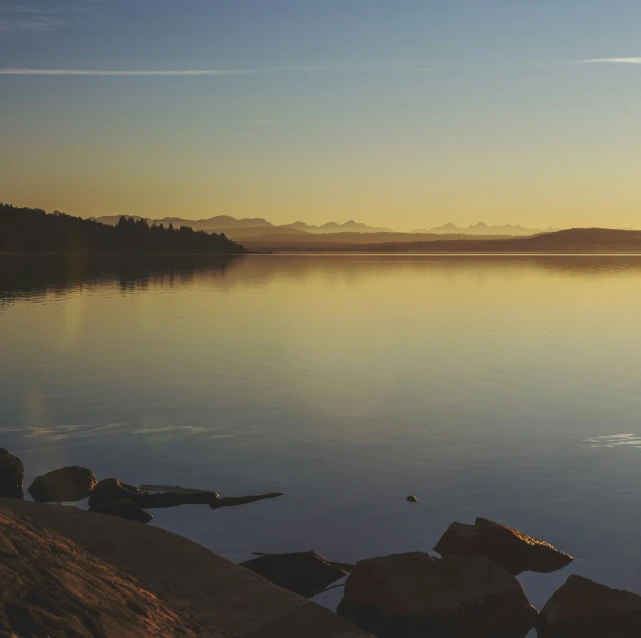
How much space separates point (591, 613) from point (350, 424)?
14366mm

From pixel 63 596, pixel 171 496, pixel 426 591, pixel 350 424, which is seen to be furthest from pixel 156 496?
pixel 350 424

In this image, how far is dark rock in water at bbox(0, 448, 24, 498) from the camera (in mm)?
18134

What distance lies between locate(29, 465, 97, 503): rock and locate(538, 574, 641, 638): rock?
10.8 meters

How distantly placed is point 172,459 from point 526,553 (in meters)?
10.5

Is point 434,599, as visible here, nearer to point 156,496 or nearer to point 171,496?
point 171,496

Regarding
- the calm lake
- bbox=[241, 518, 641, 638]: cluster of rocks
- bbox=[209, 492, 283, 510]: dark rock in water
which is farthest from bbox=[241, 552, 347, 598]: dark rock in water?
bbox=[209, 492, 283, 510]: dark rock in water

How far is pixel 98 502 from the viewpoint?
57.3ft

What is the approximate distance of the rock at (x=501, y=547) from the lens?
14656mm

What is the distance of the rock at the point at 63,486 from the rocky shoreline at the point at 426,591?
134 inches

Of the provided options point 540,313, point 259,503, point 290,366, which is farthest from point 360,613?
point 540,313

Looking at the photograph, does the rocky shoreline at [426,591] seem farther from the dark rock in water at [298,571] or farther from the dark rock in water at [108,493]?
the dark rock in water at [108,493]

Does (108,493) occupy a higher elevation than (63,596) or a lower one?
lower

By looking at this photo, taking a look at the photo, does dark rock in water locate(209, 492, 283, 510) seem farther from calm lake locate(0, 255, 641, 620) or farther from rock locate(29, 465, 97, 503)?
rock locate(29, 465, 97, 503)

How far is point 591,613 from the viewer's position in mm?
12008
